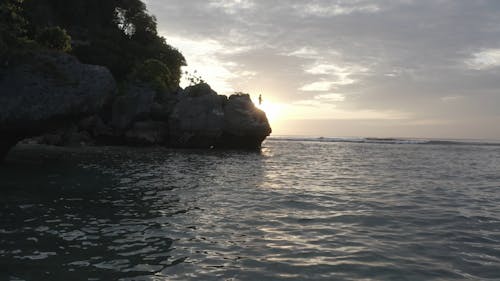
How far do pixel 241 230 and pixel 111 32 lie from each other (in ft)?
228

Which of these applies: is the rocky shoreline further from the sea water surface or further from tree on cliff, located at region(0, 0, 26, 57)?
the sea water surface

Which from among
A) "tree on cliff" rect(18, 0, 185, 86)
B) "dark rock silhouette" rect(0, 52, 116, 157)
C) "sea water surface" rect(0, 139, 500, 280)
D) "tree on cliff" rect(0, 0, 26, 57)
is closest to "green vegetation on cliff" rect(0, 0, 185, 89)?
"tree on cliff" rect(18, 0, 185, 86)

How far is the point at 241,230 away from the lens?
11547 millimetres

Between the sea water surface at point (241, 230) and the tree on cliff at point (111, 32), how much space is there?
4582 cm

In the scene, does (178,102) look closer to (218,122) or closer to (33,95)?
(218,122)

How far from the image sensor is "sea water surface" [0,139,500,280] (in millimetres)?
8266

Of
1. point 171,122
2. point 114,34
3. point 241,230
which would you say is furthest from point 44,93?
point 114,34

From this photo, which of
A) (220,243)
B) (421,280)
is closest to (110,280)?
(220,243)

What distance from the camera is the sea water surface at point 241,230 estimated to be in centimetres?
827

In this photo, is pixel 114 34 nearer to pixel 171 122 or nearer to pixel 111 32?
pixel 111 32

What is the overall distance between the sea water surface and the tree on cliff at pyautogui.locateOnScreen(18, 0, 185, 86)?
45.8 meters

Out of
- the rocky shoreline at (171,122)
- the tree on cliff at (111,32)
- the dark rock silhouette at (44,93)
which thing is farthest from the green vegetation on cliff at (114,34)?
the dark rock silhouette at (44,93)

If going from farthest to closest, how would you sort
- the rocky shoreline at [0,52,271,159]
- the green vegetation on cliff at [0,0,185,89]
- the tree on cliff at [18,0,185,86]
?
1. the tree on cliff at [18,0,185,86]
2. the green vegetation on cliff at [0,0,185,89]
3. the rocky shoreline at [0,52,271,159]

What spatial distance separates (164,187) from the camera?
63.6 ft
